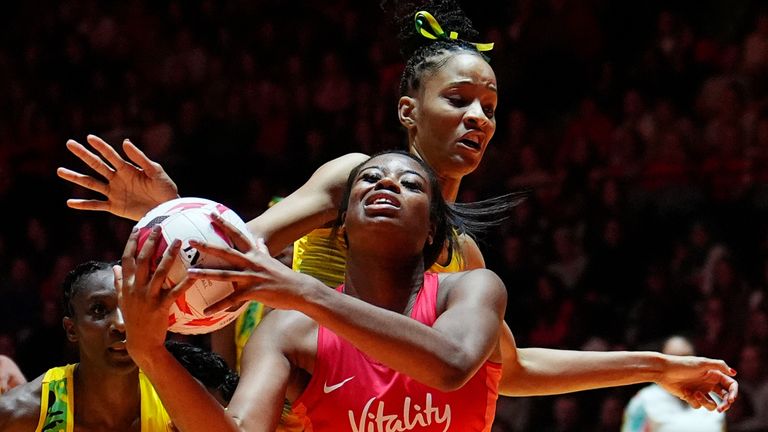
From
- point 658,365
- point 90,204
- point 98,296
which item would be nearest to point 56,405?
point 98,296

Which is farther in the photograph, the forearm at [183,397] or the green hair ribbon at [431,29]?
the green hair ribbon at [431,29]

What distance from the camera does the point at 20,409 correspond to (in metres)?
3.86

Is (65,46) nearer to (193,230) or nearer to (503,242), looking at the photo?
(503,242)

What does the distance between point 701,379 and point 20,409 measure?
2.10 m

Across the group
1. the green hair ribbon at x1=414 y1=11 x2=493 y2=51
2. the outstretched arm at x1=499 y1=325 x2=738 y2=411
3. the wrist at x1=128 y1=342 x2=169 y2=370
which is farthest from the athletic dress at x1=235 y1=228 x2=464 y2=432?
the wrist at x1=128 y1=342 x2=169 y2=370

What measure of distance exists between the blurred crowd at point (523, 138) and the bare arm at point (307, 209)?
4.49 metres

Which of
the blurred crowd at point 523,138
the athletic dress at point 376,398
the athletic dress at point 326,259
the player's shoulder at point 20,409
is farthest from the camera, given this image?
the blurred crowd at point 523,138

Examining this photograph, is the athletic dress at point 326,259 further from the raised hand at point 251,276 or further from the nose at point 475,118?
the raised hand at point 251,276

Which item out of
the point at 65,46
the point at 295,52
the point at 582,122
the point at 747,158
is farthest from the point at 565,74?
the point at 65,46

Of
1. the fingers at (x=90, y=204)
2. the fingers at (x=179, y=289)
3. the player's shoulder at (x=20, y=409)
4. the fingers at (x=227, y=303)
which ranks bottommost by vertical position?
the player's shoulder at (x=20, y=409)

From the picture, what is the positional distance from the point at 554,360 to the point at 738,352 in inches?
161

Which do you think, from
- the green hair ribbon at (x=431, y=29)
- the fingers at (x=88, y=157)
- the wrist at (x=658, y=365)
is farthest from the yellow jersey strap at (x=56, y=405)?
the wrist at (x=658, y=365)

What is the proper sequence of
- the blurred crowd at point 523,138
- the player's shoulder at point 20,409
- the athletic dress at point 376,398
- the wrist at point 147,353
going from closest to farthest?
1. the wrist at point 147,353
2. the athletic dress at point 376,398
3. the player's shoulder at point 20,409
4. the blurred crowd at point 523,138

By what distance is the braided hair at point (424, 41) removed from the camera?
3.93 m
